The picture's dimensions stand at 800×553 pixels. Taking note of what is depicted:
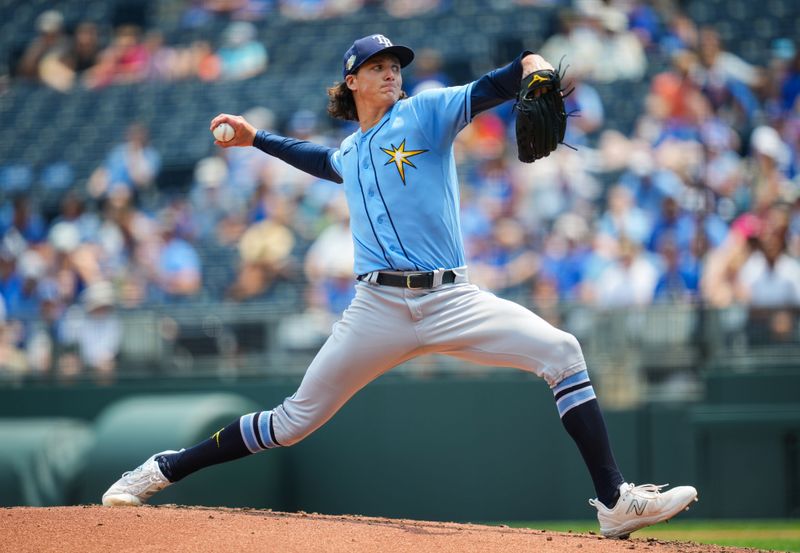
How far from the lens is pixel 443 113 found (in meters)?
4.96

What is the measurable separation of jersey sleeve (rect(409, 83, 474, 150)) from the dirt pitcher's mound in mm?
1667

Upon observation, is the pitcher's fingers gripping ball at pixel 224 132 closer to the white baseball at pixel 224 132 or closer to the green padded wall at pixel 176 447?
the white baseball at pixel 224 132

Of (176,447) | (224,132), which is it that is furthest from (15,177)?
(224,132)

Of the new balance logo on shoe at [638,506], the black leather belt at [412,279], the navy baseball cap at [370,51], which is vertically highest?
the navy baseball cap at [370,51]

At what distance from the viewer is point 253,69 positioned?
15.7 metres

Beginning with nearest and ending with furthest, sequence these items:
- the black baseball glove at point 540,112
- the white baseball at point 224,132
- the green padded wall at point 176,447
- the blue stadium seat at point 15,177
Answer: the black baseball glove at point 540,112 < the white baseball at point 224,132 < the green padded wall at point 176,447 < the blue stadium seat at point 15,177

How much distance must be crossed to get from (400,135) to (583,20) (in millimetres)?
8816

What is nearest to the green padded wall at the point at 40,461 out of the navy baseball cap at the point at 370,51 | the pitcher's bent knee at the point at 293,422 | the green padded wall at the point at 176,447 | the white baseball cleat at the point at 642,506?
the green padded wall at the point at 176,447

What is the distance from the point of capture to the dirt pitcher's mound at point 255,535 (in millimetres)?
4566

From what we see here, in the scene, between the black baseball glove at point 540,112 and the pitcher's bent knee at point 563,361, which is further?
the pitcher's bent knee at point 563,361

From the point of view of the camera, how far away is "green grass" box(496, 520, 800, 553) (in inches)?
296

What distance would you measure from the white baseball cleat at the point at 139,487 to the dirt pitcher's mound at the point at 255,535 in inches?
9.8

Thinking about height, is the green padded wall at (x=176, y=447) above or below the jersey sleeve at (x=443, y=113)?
below

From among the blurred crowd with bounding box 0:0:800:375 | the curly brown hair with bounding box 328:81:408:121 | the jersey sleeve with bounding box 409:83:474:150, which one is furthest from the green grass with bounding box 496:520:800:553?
the jersey sleeve with bounding box 409:83:474:150
